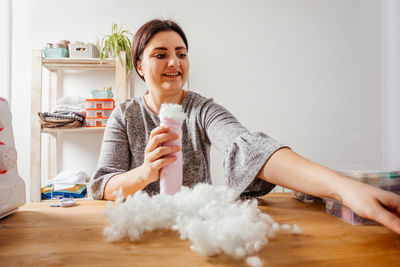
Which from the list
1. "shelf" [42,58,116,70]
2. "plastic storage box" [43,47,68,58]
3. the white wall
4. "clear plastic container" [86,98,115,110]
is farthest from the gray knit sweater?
the white wall

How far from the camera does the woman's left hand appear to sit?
1.35ft

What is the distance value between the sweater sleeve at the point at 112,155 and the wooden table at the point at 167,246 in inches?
10.5

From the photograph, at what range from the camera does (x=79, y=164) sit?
2201 millimetres

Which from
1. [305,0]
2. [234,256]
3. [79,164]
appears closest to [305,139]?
[305,0]

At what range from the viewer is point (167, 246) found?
1.36 ft

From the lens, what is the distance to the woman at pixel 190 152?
0.47 meters

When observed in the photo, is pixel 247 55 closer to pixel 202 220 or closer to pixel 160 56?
pixel 160 56

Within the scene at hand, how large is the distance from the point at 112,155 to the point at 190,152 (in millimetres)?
303

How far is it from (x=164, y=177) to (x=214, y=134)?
0.95 feet

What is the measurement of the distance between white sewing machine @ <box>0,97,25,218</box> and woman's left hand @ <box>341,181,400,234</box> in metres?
0.71

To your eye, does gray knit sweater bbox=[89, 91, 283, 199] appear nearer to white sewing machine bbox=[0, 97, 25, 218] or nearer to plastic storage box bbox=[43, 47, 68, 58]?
white sewing machine bbox=[0, 97, 25, 218]

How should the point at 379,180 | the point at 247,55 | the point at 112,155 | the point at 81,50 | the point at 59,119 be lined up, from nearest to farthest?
A: the point at 379,180 → the point at 112,155 → the point at 59,119 → the point at 81,50 → the point at 247,55

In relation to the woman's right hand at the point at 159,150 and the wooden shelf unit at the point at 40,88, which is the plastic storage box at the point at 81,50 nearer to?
the wooden shelf unit at the point at 40,88

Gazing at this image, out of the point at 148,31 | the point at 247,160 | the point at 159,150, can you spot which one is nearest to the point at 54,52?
the point at 148,31
